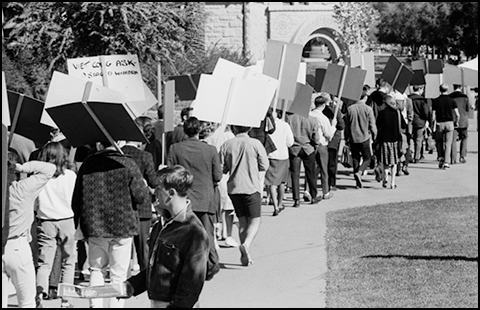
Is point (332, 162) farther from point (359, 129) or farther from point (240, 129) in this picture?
point (240, 129)

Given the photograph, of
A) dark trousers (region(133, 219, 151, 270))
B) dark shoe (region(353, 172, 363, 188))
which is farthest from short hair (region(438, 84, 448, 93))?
dark trousers (region(133, 219, 151, 270))

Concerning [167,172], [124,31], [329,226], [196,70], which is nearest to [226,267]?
[329,226]

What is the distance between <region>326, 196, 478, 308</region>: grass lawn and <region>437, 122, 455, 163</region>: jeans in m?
4.61

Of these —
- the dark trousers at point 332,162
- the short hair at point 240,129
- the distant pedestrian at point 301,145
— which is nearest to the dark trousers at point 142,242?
the short hair at point 240,129

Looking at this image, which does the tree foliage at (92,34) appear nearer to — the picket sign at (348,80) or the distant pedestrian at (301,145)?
the picket sign at (348,80)

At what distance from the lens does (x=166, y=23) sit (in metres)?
29.5

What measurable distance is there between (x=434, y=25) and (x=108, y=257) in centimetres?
5410

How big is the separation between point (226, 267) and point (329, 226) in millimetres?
2817

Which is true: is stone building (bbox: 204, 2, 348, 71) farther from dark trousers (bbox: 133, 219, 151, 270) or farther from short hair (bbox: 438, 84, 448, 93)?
dark trousers (bbox: 133, 219, 151, 270)

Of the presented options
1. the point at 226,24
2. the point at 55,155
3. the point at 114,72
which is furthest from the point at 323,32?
the point at 55,155

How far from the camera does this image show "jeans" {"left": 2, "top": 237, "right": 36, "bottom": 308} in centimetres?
Result: 732

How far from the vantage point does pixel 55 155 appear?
323 inches

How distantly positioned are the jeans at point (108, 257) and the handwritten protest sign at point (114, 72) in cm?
384

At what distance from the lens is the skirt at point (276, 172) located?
1324 centimetres
